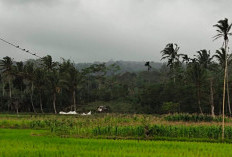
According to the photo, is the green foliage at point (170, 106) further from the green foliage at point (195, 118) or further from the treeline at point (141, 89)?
the green foliage at point (195, 118)

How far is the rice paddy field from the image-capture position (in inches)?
532

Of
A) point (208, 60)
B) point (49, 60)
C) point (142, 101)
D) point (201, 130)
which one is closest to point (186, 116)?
point (201, 130)

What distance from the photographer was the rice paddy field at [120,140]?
1351 cm

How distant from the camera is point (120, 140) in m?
18.9

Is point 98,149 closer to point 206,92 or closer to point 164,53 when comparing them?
point 206,92

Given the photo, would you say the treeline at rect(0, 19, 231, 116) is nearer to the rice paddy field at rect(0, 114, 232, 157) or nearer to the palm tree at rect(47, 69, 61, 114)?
the palm tree at rect(47, 69, 61, 114)

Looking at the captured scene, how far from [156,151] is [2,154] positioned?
23.1ft

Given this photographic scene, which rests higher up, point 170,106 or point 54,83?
point 54,83

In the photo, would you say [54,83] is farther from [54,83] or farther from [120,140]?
[120,140]

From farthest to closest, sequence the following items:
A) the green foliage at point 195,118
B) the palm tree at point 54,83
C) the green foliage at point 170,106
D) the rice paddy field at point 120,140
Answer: the palm tree at point 54,83, the green foliage at point 170,106, the green foliage at point 195,118, the rice paddy field at point 120,140

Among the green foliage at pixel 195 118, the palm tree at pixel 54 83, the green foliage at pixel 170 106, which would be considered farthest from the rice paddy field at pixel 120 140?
the palm tree at pixel 54 83

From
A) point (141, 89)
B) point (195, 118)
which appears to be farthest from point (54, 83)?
point (195, 118)

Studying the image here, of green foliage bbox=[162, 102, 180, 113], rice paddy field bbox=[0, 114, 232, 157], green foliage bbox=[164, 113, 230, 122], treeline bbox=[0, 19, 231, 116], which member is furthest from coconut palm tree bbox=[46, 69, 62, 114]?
green foliage bbox=[164, 113, 230, 122]

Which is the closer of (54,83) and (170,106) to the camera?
(170,106)
